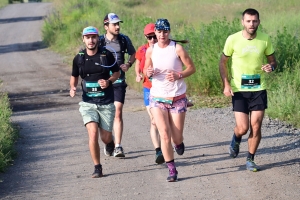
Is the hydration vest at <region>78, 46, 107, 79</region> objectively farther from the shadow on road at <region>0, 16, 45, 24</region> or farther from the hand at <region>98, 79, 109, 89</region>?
the shadow on road at <region>0, 16, 45, 24</region>

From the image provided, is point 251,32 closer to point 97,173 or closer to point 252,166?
point 252,166

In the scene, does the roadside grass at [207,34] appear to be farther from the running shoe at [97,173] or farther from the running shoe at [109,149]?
the running shoe at [97,173]

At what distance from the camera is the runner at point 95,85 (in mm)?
8672

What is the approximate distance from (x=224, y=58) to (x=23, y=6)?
2077 inches

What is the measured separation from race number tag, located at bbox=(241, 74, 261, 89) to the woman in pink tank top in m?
0.68

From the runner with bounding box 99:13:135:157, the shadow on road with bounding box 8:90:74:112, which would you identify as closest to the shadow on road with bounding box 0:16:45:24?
the shadow on road with bounding box 8:90:74:112

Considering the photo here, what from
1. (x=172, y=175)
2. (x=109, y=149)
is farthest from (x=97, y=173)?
(x=109, y=149)

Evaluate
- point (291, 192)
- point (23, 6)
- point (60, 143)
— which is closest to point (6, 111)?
point (60, 143)

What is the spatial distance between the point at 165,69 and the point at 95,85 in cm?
103

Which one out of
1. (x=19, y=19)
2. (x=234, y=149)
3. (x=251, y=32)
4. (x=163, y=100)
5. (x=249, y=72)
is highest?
(x=251, y=32)

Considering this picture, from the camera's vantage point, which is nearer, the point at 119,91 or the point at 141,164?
the point at 141,164

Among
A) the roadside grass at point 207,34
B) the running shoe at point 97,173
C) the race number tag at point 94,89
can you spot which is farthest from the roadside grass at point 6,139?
the roadside grass at point 207,34

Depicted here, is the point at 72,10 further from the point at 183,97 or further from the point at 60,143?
the point at 183,97

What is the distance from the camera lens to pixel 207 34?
1695 centimetres
